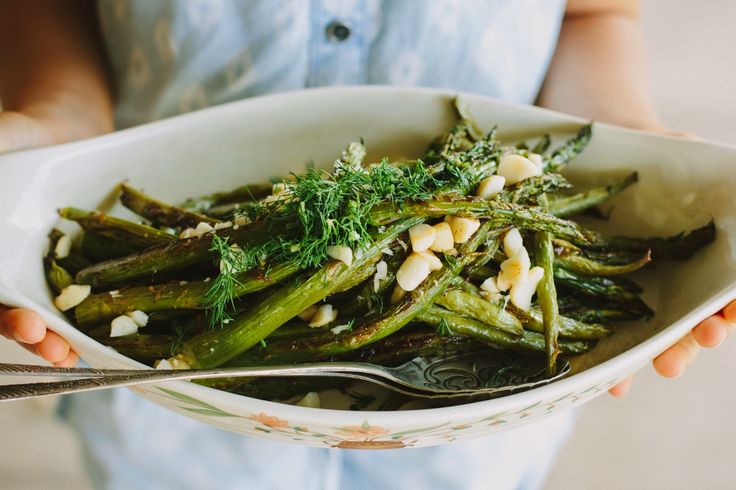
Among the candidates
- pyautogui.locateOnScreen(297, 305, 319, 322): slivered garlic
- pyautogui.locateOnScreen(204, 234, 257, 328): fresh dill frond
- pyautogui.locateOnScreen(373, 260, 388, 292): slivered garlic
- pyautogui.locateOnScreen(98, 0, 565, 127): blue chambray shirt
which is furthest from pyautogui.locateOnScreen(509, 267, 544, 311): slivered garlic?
pyautogui.locateOnScreen(98, 0, 565, 127): blue chambray shirt

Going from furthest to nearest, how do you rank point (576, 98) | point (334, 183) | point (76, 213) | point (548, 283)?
point (576, 98) → point (76, 213) → point (548, 283) → point (334, 183)

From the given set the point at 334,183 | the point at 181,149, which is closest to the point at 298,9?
the point at 181,149

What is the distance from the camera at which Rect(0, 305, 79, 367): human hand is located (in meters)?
1.15

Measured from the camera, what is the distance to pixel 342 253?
1.18 metres

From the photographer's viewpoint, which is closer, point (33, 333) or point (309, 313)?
point (33, 333)

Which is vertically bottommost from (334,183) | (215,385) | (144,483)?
(144,483)

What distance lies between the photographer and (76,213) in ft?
4.98

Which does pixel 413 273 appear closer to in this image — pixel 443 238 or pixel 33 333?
pixel 443 238

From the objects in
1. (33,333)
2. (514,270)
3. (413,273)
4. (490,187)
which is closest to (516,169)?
(490,187)

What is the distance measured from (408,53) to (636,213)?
73 centimetres

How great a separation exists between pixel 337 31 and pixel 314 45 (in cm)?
8

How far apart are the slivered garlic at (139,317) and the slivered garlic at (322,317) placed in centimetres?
33

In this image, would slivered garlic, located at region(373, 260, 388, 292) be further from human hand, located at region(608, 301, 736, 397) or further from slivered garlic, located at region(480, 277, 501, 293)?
human hand, located at region(608, 301, 736, 397)

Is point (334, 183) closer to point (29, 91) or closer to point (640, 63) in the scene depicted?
point (29, 91)
